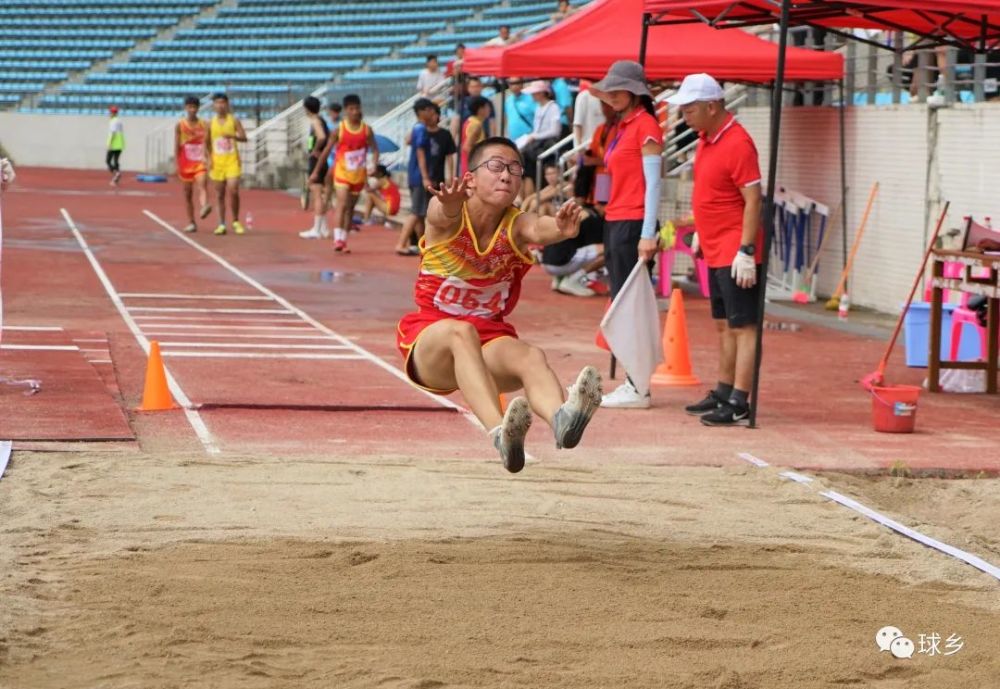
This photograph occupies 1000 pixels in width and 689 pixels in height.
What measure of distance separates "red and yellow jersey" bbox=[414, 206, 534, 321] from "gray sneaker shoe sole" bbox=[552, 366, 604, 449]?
0.83 m

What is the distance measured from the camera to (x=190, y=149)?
23641mm

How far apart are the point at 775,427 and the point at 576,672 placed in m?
5.25

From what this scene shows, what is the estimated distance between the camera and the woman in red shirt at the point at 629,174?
10188mm

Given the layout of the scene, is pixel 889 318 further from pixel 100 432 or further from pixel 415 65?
pixel 415 65

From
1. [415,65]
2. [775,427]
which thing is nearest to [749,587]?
[775,427]

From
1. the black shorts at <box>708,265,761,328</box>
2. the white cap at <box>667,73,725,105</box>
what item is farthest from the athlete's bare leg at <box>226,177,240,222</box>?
the white cap at <box>667,73,725,105</box>

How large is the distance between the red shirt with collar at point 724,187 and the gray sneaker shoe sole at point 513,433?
370 cm

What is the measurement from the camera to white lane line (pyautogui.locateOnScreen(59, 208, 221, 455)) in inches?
357

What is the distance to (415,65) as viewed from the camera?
132ft

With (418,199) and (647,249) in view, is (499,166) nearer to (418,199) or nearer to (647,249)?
(647,249)

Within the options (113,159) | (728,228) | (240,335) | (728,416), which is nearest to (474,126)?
(240,335)

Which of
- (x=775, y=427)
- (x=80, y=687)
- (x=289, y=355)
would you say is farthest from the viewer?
(x=289, y=355)

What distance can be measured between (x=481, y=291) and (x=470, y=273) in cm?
11

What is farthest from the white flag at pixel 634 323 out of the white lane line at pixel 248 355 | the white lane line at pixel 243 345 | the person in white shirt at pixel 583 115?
the person in white shirt at pixel 583 115
